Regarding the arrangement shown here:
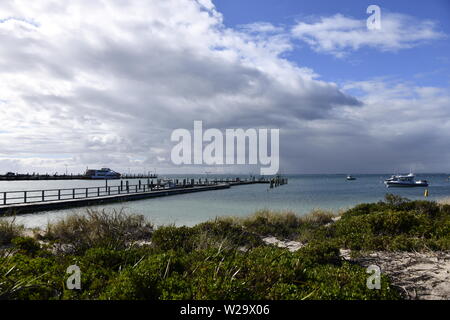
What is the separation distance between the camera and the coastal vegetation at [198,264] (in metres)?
4.67

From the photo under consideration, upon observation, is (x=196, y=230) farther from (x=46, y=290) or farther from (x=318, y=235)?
(x=46, y=290)

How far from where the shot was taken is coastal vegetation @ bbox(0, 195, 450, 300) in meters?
4.67

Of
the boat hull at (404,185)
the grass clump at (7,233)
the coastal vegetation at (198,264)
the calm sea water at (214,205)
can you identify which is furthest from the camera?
the boat hull at (404,185)

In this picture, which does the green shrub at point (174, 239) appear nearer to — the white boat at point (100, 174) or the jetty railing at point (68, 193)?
the jetty railing at point (68, 193)

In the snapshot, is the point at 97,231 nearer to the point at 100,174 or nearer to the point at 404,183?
the point at 404,183

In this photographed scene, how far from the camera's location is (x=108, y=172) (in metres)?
142

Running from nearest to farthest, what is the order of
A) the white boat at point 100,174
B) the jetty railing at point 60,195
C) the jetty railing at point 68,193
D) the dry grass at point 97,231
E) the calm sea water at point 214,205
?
1. the dry grass at point 97,231
2. the calm sea water at point 214,205
3. the jetty railing at point 60,195
4. the jetty railing at point 68,193
5. the white boat at point 100,174

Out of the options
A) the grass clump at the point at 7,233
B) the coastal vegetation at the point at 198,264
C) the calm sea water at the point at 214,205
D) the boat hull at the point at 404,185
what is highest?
the coastal vegetation at the point at 198,264

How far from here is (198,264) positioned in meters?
6.01

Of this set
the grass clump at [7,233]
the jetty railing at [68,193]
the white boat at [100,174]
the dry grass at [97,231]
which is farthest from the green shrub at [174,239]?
the white boat at [100,174]

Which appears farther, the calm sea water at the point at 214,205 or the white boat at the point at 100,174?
the white boat at the point at 100,174
